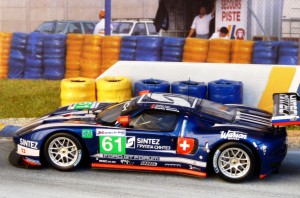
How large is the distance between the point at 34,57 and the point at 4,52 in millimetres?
801

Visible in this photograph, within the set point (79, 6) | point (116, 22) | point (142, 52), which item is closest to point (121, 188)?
point (142, 52)

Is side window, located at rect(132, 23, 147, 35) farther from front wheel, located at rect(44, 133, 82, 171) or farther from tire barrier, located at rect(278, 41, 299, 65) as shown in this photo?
front wheel, located at rect(44, 133, 82, 171)

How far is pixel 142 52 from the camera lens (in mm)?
14688

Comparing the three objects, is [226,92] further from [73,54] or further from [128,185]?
[73,54]

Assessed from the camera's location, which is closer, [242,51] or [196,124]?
[196,124]

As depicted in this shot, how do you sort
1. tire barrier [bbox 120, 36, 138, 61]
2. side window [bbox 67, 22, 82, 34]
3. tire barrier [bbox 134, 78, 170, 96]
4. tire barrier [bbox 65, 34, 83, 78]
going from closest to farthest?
1. tire barrier [bbox 134, 78, 170, 96]
2. tire barrier [bbox 120, 36, 138, 61]
3. tire barrier [bbox 65, 34, 83, 78]
4. side window [bbox 67, 22, 82, 34]

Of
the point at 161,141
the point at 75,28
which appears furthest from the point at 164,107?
the point at 75,28

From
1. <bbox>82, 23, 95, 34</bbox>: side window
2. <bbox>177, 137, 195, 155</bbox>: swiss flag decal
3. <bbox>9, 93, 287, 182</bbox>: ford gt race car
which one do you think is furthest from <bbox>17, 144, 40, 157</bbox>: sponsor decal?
<bbox>82, 23, 95, 34</bbox>: side window

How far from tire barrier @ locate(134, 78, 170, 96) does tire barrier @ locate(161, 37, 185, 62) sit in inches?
69.6

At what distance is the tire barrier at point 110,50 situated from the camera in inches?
589

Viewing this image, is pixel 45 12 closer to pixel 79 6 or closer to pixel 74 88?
pixel 79 6

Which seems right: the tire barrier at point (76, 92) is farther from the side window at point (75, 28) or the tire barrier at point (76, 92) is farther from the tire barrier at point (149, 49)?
the side window at point (75, 28)

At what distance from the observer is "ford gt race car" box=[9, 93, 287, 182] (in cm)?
853

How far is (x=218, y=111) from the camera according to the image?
9227 mm
